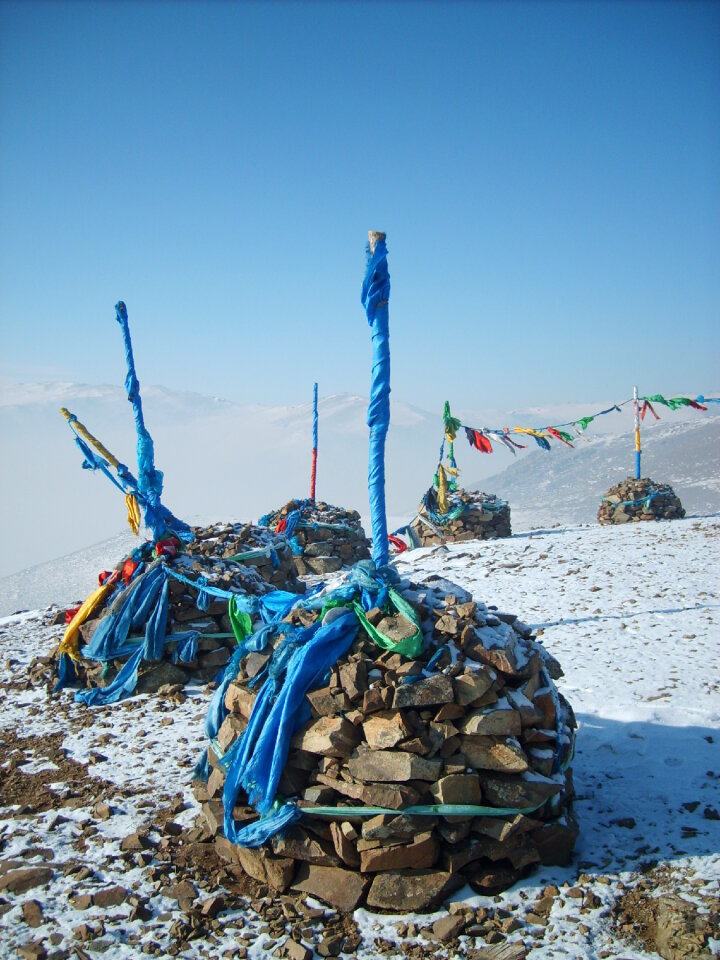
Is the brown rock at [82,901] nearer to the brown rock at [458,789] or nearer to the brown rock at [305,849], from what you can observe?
the brown rock at [305,849]

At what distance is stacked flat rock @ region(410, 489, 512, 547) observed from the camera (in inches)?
782

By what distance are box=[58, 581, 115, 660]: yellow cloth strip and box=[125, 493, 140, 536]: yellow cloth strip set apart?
988 millimetres

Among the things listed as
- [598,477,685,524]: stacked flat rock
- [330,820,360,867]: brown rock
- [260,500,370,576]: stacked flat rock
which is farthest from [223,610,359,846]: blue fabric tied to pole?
[598,477,685,524]: stacked flat rock

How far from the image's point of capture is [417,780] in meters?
4.29

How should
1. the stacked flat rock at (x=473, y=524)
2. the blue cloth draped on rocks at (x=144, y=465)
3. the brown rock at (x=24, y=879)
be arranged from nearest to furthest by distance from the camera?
the brown rock at (x=24, y=879) → the blue cloth draped on rocks at (x=144, y=465) → the stacked flat rock at (x=473, y=524)

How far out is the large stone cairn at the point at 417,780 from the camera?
4.21 metres

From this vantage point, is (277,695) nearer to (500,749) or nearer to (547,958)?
(500,749)

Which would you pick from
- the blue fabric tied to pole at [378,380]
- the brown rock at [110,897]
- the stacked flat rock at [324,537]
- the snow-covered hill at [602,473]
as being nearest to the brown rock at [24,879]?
the brown rock at [110,897]

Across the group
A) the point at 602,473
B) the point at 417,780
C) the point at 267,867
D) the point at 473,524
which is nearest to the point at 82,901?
the point at 267,867

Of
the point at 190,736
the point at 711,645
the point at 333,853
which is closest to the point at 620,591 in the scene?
the point at 711,645

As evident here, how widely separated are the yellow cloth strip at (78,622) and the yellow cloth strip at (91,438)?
191cm

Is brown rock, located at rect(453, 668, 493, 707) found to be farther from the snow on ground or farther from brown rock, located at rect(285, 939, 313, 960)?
brown rock, located at rect(285, 939, 313, 960)

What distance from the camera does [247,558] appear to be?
43.7 feet

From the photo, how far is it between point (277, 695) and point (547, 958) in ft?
7.62
